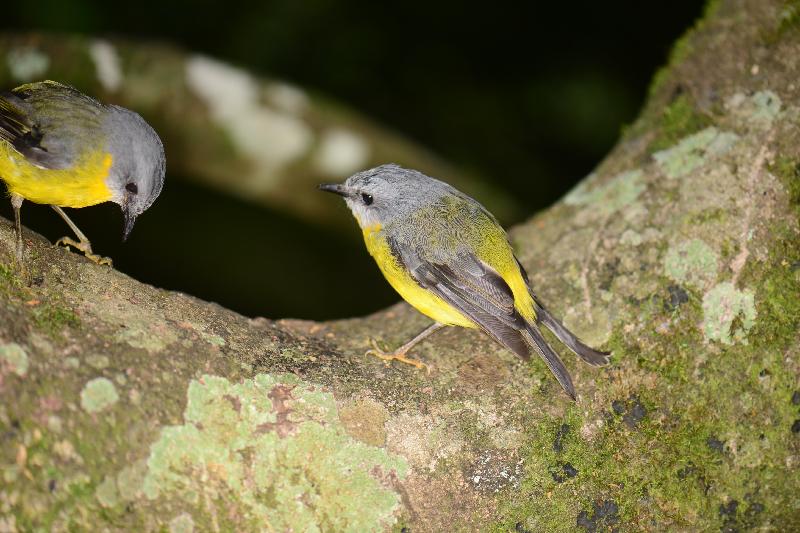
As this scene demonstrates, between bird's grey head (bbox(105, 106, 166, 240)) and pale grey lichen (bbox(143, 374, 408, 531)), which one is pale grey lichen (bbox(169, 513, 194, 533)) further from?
bird's grey head (bbox(105, 106, 166, 240))

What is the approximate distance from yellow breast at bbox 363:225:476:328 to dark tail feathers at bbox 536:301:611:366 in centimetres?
34

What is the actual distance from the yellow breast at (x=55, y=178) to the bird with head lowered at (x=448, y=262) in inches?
46.5

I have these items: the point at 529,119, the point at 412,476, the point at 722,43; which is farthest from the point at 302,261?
the point at 412,476

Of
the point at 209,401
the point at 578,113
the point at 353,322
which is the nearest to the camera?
the point at 209,401

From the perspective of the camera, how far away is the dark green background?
24.7 ft

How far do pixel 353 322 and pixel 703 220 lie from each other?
173 cm

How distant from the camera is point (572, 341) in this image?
2963mm

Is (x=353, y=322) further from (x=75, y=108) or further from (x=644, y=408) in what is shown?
(x=75, y=108)

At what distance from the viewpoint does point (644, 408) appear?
274 cm

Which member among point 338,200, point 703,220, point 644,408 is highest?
point 703,220

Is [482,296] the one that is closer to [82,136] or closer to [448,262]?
[448,262]

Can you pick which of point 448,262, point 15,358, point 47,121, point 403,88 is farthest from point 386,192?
point 403,88

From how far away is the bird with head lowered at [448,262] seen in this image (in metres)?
3.06

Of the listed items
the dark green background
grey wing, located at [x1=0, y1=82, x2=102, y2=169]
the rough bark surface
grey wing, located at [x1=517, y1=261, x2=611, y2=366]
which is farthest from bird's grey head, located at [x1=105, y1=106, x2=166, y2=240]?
the dark green background
